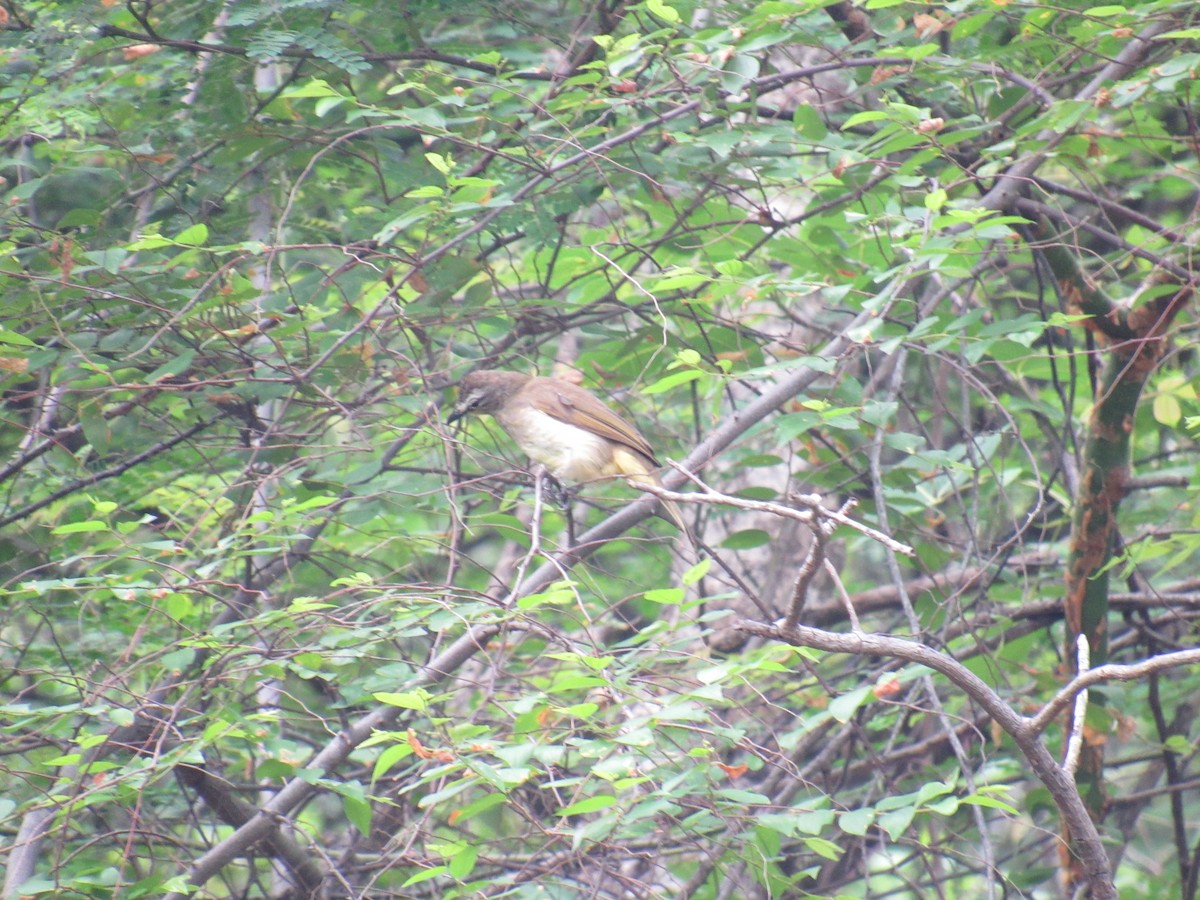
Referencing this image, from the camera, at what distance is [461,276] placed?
509 centimetres

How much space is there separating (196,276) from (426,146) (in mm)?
1147

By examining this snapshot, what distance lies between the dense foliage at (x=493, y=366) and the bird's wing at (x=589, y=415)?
40 centimetres

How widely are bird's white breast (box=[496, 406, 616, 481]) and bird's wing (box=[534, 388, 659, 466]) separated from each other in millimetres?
35

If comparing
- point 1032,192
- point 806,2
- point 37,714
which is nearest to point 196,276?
point 37,714

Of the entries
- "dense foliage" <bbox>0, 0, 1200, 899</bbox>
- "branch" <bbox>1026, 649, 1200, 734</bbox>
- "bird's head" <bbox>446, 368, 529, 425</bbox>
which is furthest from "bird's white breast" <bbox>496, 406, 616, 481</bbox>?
"branch" <bbox>1026, 649, 1200, 734</bbox>

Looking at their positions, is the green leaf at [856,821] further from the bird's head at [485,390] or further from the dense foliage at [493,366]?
the bird's head at [485,390]

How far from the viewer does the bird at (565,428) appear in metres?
6.19

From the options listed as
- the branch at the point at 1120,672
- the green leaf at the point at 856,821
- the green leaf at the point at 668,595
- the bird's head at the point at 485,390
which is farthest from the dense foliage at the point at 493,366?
the branch at the point at 1120,672

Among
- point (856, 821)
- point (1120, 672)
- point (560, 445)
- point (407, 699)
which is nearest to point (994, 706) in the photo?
point (1120, 672)

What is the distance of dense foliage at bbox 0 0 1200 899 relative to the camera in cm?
404

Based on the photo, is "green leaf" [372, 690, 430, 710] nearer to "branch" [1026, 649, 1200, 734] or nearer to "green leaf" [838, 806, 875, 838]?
"green leaf" [838, 806, 875, 838]

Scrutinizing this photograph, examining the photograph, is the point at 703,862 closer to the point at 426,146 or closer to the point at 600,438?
the point at 600,438

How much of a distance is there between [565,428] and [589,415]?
0.14m

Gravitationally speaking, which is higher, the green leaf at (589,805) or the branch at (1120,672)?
the branch at (1120,672)
